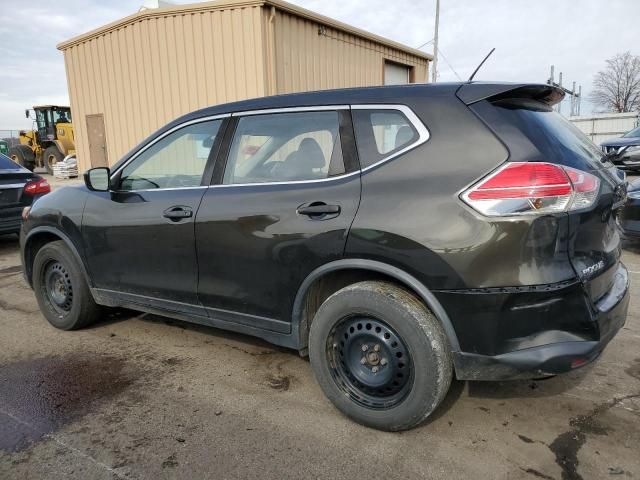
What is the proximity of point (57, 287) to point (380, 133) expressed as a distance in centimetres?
313

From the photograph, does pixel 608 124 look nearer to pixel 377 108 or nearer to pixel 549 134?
pixel 549 134

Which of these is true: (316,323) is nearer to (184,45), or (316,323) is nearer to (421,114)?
(421,114)

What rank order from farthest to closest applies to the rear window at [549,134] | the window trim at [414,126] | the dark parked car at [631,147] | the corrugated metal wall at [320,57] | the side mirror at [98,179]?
the dark parked car at [631,147], the corrugated metal wall at [320,57], the side mirror at [98,179], the window trim at [414,126], the rear window at [549,134]

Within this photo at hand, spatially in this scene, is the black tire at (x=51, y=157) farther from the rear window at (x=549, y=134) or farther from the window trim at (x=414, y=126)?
the rear window at (x=549, y=134)

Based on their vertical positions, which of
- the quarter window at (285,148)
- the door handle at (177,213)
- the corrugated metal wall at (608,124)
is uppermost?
the corrugated metal wall at (608,124)

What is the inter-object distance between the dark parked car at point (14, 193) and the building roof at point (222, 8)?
246 inches

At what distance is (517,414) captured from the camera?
8.95ft

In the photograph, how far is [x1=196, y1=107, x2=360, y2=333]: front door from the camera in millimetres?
2594

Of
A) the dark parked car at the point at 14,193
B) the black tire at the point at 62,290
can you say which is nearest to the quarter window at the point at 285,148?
the black tire at the point at 62,290

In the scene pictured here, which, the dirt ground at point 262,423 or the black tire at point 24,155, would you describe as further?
the black tire at point 24,155

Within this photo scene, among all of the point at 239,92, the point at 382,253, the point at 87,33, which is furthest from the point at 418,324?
the point at 87,33

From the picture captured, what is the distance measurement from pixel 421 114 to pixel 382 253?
0.72 meters

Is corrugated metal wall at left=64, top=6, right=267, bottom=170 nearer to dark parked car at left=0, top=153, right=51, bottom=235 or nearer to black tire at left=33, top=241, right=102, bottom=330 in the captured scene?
dark parked car at left=0, top=153, right=51, bottom=235

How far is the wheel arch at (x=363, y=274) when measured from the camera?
2319 millimetres
